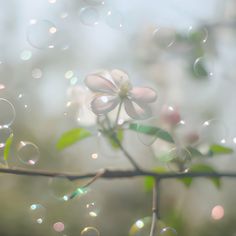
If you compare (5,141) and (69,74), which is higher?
(5,141)

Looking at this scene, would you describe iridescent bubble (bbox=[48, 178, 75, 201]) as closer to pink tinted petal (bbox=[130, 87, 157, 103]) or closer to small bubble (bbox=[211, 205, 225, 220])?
pink tinted petal (bbox=[130, 87, 157, 103])

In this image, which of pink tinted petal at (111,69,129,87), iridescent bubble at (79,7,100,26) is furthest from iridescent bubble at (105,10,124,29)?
pink tinted petal at (111,69,129,87)

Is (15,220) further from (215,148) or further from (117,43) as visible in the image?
(215,148)

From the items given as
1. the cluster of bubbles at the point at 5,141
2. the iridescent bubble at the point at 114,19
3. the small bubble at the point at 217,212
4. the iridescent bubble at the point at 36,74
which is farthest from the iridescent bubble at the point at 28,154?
the small bubble at the point at 217,212

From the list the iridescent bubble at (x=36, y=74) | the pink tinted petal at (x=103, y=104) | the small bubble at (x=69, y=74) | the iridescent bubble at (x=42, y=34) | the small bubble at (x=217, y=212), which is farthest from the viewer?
the small bubble at (x=217, y=212)

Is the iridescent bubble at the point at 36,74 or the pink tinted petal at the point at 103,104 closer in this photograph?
the pink tinted petal at the point at 103,104

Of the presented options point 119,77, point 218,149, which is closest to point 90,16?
point 119,77

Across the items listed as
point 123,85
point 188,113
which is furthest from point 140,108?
point 188,113

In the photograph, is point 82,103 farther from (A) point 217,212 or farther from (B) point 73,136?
(A) point 217,212

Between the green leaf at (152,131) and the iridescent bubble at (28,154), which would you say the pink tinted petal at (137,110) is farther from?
the iridescent bubble at (28,154)
